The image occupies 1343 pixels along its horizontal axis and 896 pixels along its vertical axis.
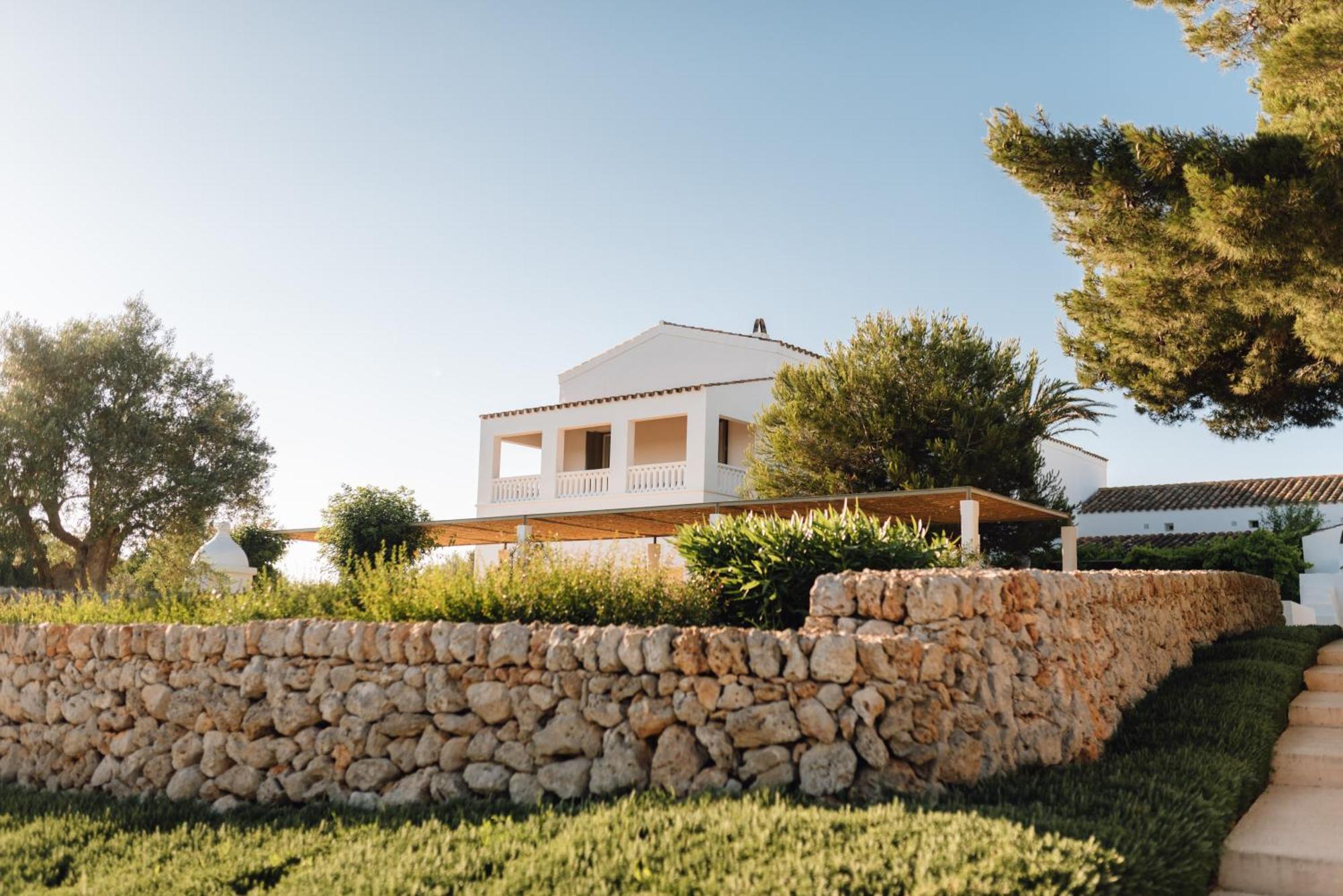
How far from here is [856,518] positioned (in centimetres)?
776

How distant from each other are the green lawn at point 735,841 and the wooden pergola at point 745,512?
7310 mm

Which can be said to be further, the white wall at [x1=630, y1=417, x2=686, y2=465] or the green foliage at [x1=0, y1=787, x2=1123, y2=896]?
the white wall at [x1=630, y1=417, x2=686, y2=465]

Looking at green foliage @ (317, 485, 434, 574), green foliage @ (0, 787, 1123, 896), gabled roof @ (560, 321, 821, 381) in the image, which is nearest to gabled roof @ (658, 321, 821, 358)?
gabled roof @ (560, 321, 821, 381)

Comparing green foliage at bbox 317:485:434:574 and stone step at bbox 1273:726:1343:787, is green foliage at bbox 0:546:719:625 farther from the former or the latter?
green foliage at bbox 317:485:434:574

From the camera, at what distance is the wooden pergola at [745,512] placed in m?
14.0

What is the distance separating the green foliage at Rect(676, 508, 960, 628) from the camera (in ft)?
23.2

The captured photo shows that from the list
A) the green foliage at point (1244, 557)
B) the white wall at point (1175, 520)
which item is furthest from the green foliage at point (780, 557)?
the white wall at point (1175, 520)

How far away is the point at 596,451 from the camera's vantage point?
27.0 metres

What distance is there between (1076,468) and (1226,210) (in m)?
25.0

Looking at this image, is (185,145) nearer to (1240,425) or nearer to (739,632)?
(739,632)

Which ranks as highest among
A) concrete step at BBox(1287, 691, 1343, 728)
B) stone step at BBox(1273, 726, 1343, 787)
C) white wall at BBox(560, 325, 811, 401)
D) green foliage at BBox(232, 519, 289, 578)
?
white wall at BBox(560, 325, 811, 401)

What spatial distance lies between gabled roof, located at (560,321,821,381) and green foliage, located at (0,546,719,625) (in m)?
16.7

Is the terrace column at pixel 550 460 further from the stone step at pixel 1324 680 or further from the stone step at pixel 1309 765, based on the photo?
the stone step at pixel 1309 765

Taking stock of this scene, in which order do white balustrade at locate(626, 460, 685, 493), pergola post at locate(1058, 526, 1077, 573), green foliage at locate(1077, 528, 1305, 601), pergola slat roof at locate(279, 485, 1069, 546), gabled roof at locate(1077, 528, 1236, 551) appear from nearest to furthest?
pergola slat roof at locate(279, 485, 1069, 546), pergola post at locate(1058, 526, 1077, 573), green foliage at locate(1077, 528, 1305, 601), white balustrade at locate(626, 460, 685, 493), gabled roof at locate(1077, 528, 1236, 551)
